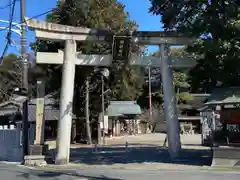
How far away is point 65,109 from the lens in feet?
62.0

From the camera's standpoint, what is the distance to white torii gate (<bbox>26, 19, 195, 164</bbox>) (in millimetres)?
18875

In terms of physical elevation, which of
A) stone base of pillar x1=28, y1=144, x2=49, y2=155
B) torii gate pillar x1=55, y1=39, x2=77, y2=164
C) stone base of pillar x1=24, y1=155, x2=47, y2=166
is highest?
torii gate pillar x1=55, y1=39, x2=77, y2=164

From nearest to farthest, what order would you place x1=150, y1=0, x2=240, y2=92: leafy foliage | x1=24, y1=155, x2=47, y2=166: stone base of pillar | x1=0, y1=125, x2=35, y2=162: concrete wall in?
x1=150, y1=0, x2=240, y2=92: leafy foliage < x1=24, y1=155, x2=47, y2=166: stone base of pillar < x1=0, y1=125, x2=35, y2=162: concrete wall

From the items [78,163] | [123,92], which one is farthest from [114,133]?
[78,163]

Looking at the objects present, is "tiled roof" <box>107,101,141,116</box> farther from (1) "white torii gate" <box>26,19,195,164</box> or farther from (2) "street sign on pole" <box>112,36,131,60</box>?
(2) "street sign on pole" <box>112,36,131,60</box>

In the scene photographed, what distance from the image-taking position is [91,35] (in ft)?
64.4

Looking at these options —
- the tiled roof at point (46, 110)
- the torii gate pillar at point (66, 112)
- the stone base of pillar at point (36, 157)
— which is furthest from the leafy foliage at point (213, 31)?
the tiled roof at point (46, 110)

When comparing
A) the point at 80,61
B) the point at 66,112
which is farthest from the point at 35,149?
the point at 80,61

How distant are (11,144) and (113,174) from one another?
1026 centimetres

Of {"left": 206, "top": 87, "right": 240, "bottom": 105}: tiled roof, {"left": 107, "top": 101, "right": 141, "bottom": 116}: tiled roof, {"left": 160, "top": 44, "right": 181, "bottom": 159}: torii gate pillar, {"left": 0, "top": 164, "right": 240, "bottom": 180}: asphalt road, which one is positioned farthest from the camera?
{"left": 107, "top": 101, "right": 141, "bottom": 116}: tiled roof

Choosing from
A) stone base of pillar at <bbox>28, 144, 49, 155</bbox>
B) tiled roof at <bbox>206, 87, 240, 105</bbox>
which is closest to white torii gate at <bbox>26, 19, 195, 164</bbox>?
stone base of pillar at <bbox>28, 144, 49, 155</bbox>

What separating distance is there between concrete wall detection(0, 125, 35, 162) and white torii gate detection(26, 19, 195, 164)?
13.6 feet

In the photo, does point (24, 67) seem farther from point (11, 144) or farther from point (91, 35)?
point (11, 144)

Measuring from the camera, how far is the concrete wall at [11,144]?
72.7 ft
